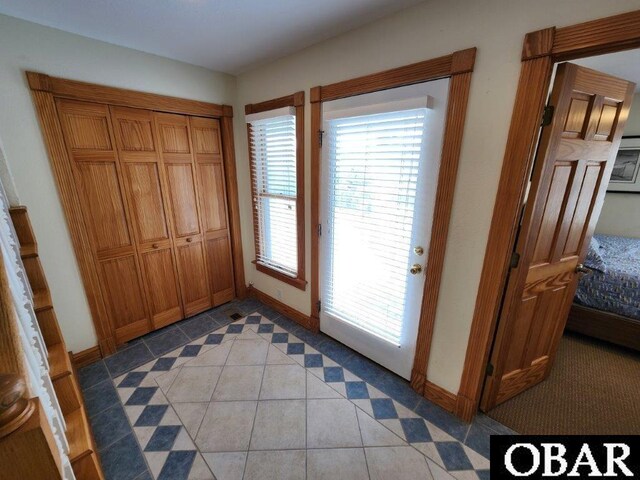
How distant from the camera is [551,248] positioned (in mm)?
1570

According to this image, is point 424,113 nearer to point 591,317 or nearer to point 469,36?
point 469,36

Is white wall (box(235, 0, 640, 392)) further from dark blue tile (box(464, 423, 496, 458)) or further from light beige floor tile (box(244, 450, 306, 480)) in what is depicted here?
light beige floor tile (box(244, 450, 306, 480))

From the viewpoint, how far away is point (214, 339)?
2.43m

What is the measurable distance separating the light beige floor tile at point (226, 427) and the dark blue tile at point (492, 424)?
143 cm

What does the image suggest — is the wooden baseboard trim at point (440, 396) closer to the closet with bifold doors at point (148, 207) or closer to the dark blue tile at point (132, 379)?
the dark blue tile at point (132, 379)

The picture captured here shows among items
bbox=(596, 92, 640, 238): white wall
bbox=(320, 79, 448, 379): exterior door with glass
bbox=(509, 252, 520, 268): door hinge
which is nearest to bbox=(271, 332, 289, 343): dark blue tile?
bbox=(320, 79, 448, 379): exterior door with glass

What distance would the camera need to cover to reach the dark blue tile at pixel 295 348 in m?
2.26

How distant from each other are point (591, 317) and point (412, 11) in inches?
114

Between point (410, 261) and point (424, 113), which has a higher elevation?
point (424, 113)

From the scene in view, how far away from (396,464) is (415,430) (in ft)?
0.81

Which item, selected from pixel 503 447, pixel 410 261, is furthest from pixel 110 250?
pixel 503 447

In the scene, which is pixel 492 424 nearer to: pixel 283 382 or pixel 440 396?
pixel 440 396

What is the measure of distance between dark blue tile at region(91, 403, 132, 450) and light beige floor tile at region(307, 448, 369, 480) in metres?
1.12

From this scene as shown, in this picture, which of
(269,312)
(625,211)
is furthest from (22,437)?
(625,211)
